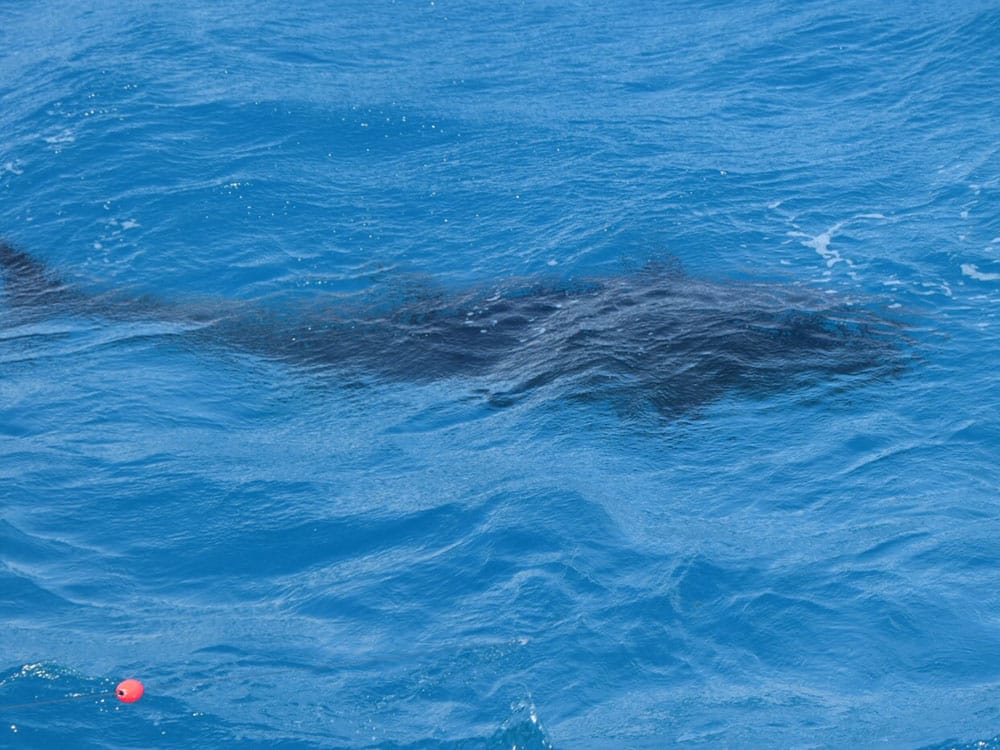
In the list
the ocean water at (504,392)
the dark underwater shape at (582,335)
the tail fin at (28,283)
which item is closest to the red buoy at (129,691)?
the ocean water at (504,392)

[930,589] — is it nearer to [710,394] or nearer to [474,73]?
[710,394]

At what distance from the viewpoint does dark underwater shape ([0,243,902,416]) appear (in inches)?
794

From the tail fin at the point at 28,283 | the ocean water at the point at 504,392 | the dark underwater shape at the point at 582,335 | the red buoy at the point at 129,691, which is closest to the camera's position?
the red buoy at the point at 129,691

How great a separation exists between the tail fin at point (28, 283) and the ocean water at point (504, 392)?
0.63ft

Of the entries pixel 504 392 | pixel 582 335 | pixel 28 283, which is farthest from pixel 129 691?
pixel 28 283

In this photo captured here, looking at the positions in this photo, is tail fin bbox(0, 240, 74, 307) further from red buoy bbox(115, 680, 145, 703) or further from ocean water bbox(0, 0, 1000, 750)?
red buoy bbox(115, 680, 145, 703)

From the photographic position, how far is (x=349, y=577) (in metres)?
16.4

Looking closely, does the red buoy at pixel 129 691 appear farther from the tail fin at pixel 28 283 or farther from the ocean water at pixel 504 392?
the tail fin at pixel 28 283

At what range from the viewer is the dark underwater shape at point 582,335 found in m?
20.2

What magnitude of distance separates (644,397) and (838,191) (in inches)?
Answer: 393

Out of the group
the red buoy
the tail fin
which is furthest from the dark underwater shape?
the red buoy

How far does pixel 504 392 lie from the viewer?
2023cm

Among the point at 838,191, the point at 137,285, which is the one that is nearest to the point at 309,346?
the point at 137,285

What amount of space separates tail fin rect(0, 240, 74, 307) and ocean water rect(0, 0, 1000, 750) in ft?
0.63
